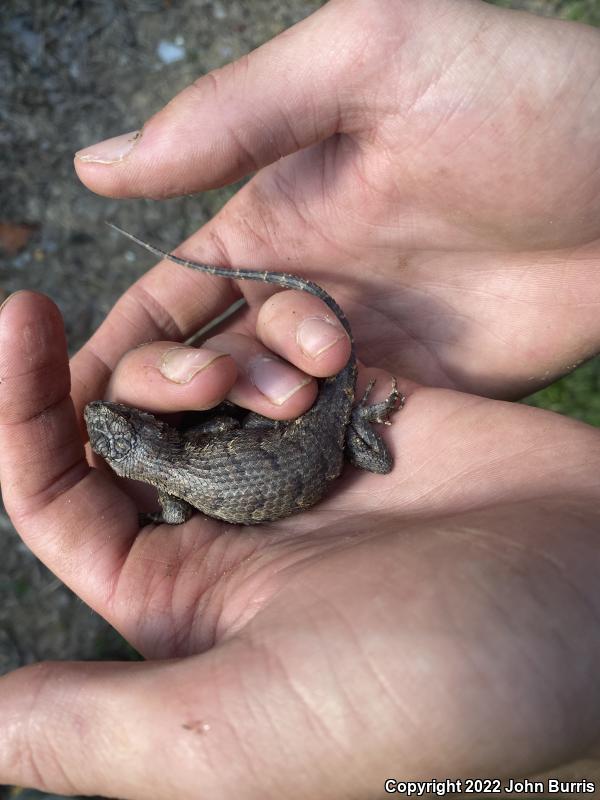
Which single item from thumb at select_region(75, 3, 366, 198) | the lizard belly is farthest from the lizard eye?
thumb at select_region(75, 3, 366, 198)

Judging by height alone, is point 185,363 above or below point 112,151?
below

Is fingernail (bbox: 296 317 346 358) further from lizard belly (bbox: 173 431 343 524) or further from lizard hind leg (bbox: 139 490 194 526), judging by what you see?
lizard hind leg (bbox: 139 490 194 526)

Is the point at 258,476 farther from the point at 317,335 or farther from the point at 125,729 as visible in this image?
the point at 125,729

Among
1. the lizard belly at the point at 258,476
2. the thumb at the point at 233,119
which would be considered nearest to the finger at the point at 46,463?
the lizard belly at the point at 258,476

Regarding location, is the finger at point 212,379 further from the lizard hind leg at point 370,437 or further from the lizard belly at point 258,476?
the lizard hind leg at point 370,437

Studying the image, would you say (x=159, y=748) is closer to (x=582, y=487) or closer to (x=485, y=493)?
(x=485, y=493)

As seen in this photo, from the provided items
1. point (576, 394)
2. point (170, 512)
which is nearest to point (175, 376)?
point (170, 512)
